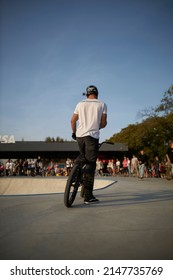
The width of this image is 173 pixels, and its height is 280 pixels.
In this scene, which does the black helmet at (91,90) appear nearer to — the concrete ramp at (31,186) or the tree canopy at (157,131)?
the concrete ramp at (31,186)

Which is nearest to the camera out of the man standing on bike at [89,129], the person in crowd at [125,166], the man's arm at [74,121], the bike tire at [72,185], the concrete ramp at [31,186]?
the bike tire at [72,185]

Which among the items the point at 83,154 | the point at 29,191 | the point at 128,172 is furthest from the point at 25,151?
the point at 83,154

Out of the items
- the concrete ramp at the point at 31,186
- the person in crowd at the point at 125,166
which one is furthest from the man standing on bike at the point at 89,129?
the person in crowd at the point at 125,166

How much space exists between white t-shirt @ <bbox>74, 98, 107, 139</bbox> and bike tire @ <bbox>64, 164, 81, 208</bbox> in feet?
1.90

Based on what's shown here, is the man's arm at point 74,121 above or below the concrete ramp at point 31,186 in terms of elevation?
above

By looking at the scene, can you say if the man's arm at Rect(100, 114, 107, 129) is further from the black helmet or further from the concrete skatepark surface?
the concrete skatepark surface

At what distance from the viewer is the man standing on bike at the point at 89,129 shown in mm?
3607

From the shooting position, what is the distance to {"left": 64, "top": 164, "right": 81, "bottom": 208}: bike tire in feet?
10.5

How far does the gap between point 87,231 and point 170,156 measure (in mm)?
9678

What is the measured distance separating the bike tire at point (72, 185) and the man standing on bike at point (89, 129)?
5.3 inches

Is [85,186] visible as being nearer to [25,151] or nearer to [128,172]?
[128,172]

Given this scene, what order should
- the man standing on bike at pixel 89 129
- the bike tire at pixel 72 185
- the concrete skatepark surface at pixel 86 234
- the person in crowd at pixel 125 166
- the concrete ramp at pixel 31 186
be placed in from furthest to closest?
the person in crowd at pixel 125 166, the concrete ramp at pixel 31 186, the man standing on bike at pixel 89 129, the bike tire at pixel 72 185, the concrete skatepark surface at pixel 86 234

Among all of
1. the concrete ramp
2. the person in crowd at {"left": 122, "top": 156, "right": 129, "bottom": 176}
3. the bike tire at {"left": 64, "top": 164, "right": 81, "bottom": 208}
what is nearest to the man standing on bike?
the bike tire at {"left": 64, "top": 164, "right": 81, "bottom": 208}

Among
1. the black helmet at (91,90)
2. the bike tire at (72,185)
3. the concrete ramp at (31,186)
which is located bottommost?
the concrete ramp at (31,186)
